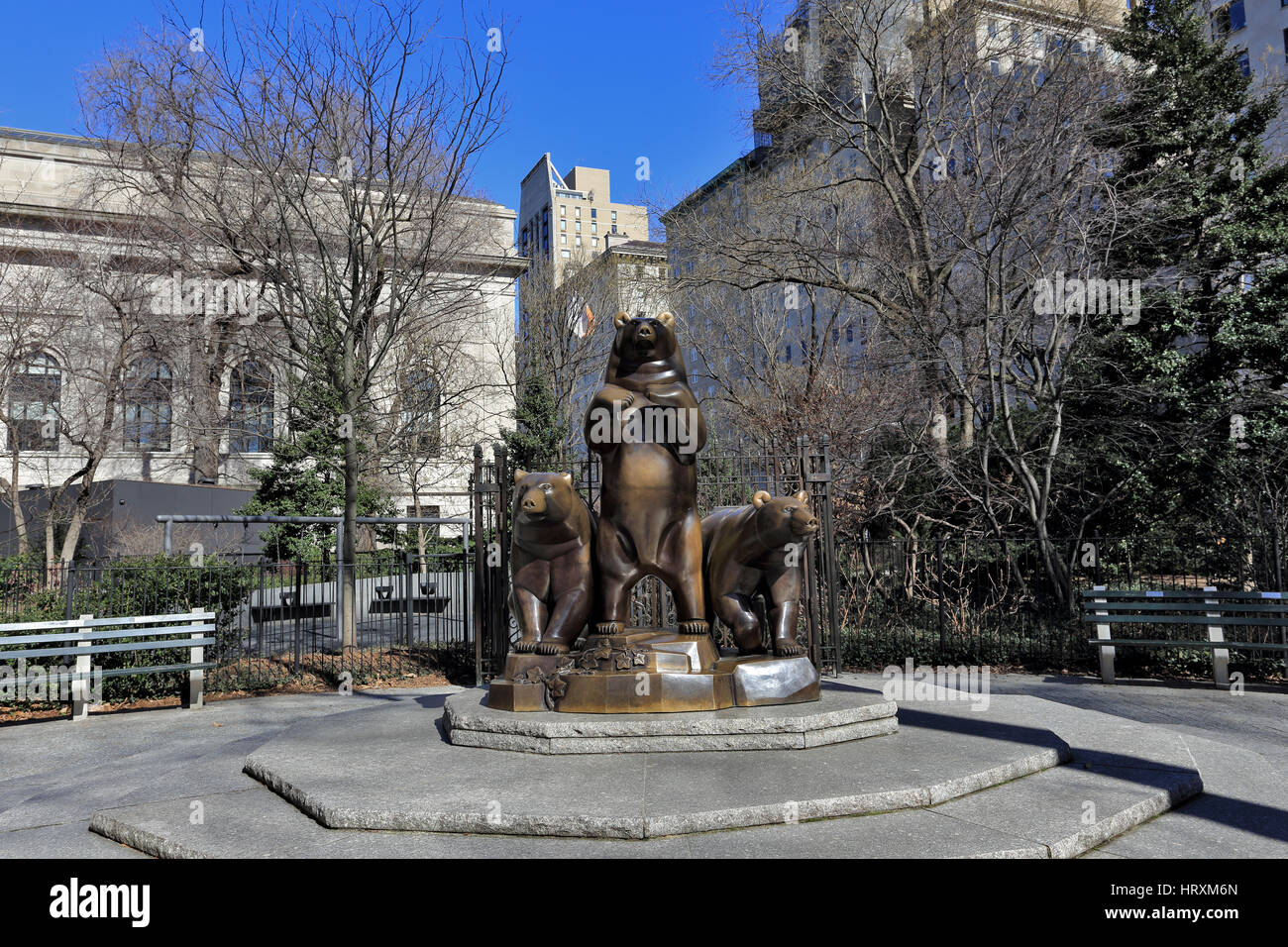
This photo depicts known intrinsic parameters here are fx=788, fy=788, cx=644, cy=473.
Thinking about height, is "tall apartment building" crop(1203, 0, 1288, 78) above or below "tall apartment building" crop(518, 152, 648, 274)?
below

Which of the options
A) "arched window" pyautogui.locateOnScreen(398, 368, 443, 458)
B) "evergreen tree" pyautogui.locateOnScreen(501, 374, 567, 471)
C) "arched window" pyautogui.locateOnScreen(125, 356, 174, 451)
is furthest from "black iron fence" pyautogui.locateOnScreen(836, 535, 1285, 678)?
"arched window" pyautogui.locateOnScreen(125, 356, 174, 451)

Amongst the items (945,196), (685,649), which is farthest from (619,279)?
(685,649)

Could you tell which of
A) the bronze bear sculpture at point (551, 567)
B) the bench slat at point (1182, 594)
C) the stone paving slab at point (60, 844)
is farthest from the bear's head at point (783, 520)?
the bench slat at point (1182, 594)

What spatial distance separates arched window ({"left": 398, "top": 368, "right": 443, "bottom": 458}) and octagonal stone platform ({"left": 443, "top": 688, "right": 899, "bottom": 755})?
12.7 m

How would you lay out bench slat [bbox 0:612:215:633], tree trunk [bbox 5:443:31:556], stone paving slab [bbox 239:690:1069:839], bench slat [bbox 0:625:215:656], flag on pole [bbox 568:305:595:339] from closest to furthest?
stone paving slab [bbox 239:690:1069:839], bench slat [bbox 0:612:215:633], bench slat [bbox 0:625:215:656], tree trunk [bbox 5:443:31:556], flag on pole [bbox 568:305:595:339]

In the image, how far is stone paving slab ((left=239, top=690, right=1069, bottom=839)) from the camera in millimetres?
4320

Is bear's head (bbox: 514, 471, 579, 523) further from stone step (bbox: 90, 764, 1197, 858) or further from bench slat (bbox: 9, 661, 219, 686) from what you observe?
bench slat (bbox: 9, 661, 219, 686)

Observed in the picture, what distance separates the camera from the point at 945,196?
57.0 ft

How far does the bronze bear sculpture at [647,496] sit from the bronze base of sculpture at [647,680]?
0.30m

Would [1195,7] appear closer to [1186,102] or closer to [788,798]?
[1186,102]

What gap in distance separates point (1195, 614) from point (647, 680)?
7.93 m

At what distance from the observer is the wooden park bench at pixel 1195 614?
9250 mm

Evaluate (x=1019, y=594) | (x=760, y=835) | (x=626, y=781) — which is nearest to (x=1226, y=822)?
(x=760, y=835)

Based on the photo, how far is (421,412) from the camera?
18.0 meters
